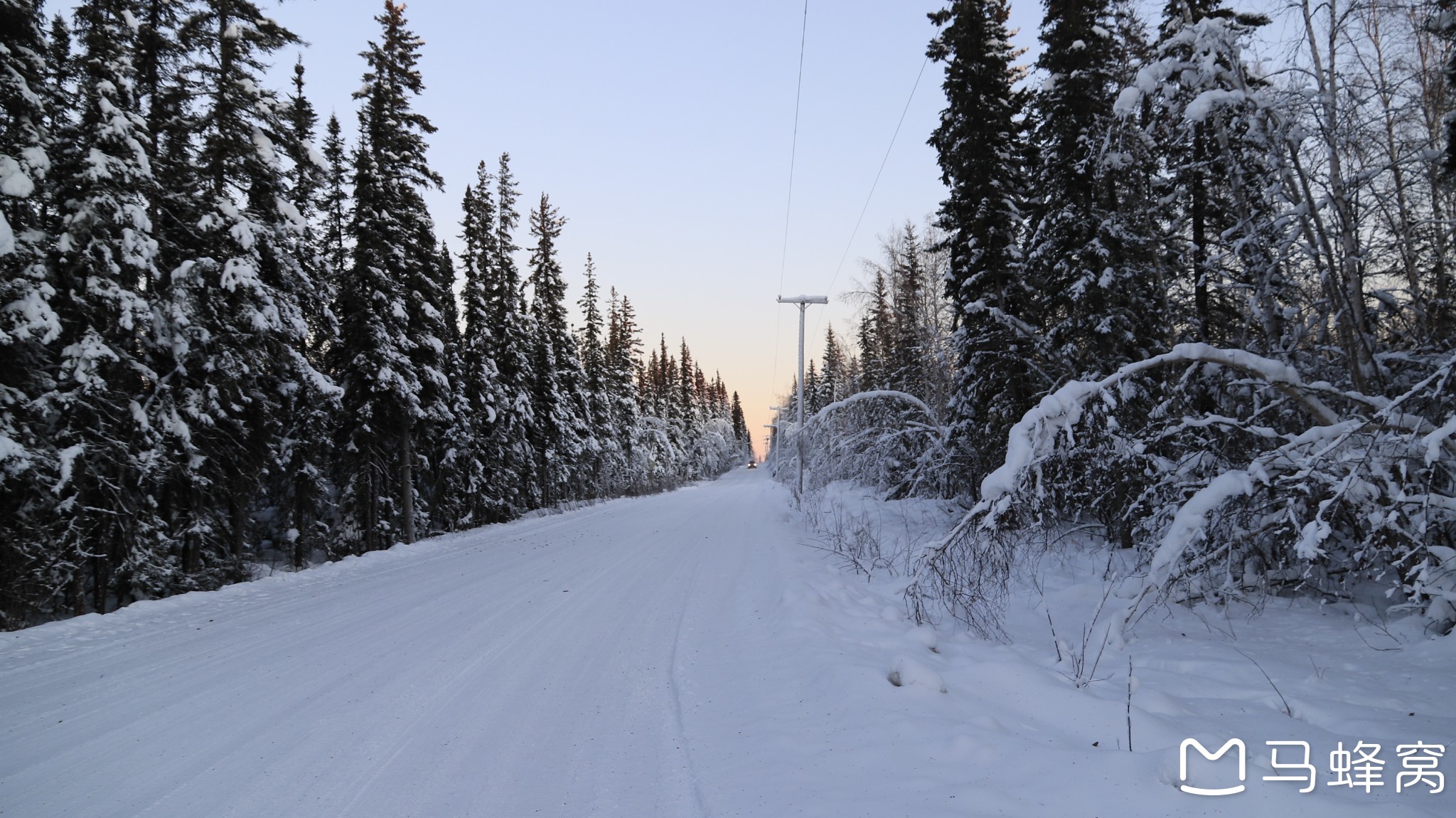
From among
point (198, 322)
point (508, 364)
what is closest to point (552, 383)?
point (508, 364)

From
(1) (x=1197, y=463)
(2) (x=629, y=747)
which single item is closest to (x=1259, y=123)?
(1) (x=1197, y=463)

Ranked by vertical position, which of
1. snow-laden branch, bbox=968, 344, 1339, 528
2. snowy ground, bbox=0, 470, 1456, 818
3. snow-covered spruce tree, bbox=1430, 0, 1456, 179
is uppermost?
snow-covered spruce tree, bbox=1430, 0, 1456, 179

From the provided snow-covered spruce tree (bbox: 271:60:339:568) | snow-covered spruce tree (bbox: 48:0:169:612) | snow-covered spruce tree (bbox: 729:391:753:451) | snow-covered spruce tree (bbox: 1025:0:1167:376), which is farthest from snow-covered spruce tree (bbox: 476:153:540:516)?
snow-covered spruce tree (bbox: 729:391:753:451)

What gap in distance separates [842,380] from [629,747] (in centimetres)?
4256

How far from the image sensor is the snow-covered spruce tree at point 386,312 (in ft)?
48.3

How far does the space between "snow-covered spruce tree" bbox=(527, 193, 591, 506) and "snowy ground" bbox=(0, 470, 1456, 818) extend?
18.7 meters

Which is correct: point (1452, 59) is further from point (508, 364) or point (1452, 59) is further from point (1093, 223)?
point (508, 364)

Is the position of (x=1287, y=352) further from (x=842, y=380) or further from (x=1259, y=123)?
(x=842, y=380)

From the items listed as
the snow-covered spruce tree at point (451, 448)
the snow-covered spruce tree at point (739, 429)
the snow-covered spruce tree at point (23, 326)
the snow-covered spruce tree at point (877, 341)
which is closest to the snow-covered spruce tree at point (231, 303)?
the snow-covered spruce tree at point (23, 326)

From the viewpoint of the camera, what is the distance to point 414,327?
16.4 metres

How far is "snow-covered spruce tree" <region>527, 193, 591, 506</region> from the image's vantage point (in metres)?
25.8

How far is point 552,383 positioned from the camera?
25984 mm

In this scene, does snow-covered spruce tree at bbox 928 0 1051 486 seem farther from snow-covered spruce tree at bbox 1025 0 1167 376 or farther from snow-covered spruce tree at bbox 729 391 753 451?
snow-covered spruce tree at bbox 729 391 753 451

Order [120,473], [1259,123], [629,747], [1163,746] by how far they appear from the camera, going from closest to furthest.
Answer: [1163,746] → [629,747] → [1259,123] → [120,473]
